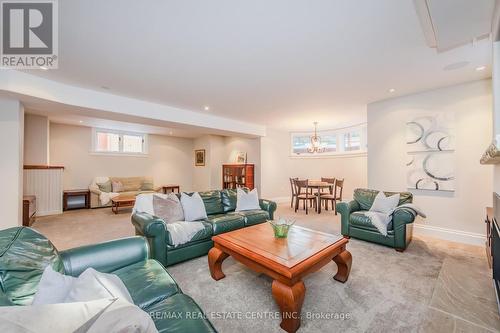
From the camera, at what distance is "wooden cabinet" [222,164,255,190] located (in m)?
6.68

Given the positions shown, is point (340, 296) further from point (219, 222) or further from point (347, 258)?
point (219, 222)

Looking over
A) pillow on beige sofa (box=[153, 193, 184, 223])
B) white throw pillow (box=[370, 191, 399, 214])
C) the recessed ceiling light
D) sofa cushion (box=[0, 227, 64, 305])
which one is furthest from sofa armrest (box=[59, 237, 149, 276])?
the recessed ceiling light

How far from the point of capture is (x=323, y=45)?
89.5 inches

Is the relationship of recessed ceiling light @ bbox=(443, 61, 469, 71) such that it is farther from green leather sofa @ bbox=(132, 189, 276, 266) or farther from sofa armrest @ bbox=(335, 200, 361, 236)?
green leather sofa @ bbox=(132, 189, 276, 266)

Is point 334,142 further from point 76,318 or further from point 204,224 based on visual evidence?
point 76,318

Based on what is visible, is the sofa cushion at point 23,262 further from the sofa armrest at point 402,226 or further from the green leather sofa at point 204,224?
the sofa armrest at point 402,226

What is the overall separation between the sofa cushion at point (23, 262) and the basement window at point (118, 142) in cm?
628

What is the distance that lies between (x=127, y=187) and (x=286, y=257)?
21.2 ft

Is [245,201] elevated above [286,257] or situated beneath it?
elevated above

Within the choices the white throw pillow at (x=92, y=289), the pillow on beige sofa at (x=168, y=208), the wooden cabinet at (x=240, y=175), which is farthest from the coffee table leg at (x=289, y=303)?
the wooden cabinet at (x=240, y=175)

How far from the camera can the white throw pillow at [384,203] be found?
3.20 m

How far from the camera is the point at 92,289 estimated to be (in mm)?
952

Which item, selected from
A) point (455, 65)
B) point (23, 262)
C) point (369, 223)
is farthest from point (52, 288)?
point (455, 65)

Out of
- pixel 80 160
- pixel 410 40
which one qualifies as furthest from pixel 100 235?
pixel 410 40
